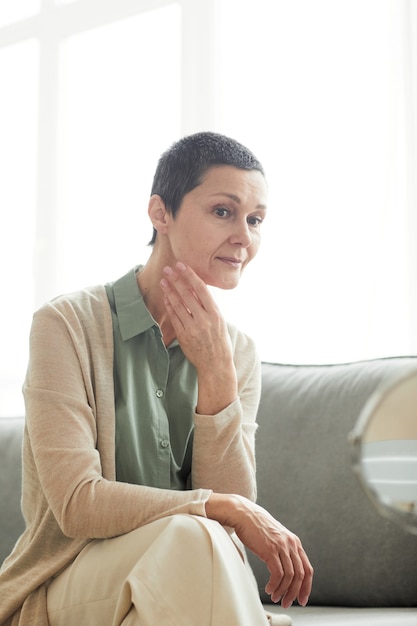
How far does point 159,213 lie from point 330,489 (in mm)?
700

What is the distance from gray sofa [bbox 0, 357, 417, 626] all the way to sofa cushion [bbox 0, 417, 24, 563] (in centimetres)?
3

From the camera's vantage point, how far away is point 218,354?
1634mm

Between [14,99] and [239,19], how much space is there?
3.34 feet

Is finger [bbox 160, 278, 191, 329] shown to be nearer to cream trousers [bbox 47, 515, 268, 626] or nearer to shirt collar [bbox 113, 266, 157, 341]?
shirt collar [bbox 113, 266, 157, 341]

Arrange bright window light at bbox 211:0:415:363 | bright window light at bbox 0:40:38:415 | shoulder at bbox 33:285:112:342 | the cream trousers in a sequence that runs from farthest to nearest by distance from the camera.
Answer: bright window light at bbox 0:40:38:415 → bright window light at bbox 211:0:415:363 → shoulder at bbox 33:285:112:342 → the cream trousers

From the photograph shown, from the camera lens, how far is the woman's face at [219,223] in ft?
5.55

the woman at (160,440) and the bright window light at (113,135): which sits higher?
the bright window light at (113,135)

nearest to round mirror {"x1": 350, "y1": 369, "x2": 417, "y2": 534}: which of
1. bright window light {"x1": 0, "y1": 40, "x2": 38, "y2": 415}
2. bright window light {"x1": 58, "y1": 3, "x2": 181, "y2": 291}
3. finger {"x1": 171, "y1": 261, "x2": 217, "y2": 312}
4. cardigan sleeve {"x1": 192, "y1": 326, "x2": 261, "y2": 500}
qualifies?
cardigan sleeve {"x1": 192, "y1": 326, "x2": 261, "y2": 500}

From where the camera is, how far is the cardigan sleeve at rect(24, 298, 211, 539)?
1.36 metres

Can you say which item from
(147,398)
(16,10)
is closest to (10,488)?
(147,398)

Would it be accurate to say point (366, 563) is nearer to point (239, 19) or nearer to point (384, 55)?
point (384, 55)

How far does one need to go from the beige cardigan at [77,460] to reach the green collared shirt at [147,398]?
0.14ft

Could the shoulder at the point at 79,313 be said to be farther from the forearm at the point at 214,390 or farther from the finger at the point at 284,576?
the finger at the point at 284,576

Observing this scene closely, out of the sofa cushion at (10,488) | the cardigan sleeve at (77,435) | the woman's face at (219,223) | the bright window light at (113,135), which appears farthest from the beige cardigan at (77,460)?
the bright window light at (113,135)
